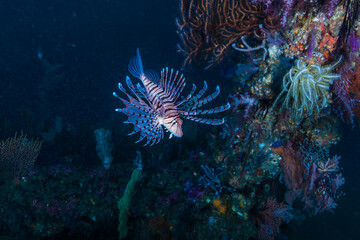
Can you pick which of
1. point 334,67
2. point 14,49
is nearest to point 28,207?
point 334,67

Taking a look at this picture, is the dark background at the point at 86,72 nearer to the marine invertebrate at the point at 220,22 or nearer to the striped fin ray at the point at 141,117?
the marine invertebrate at the point at 220,22

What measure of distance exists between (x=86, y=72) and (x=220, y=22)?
32.6ft

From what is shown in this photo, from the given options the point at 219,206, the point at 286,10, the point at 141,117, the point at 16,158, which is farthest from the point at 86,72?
the point at 286,10

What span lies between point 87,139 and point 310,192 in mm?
7642

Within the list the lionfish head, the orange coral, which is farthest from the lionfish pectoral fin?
the orange coral

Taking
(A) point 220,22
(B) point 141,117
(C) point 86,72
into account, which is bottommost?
(B) point 141,117

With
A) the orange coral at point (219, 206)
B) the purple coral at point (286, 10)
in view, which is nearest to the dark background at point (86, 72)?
the orange coral at point (219, 206)

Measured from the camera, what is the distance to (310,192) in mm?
4352

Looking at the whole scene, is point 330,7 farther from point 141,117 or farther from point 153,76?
point 141,117

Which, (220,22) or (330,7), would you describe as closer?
(330,7)

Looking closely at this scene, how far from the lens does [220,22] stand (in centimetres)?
373

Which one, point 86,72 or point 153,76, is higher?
point 86,72

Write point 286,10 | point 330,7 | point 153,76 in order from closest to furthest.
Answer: point 330,7 → point 286,10 → point 153,76

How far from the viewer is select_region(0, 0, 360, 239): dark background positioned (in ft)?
25.5
